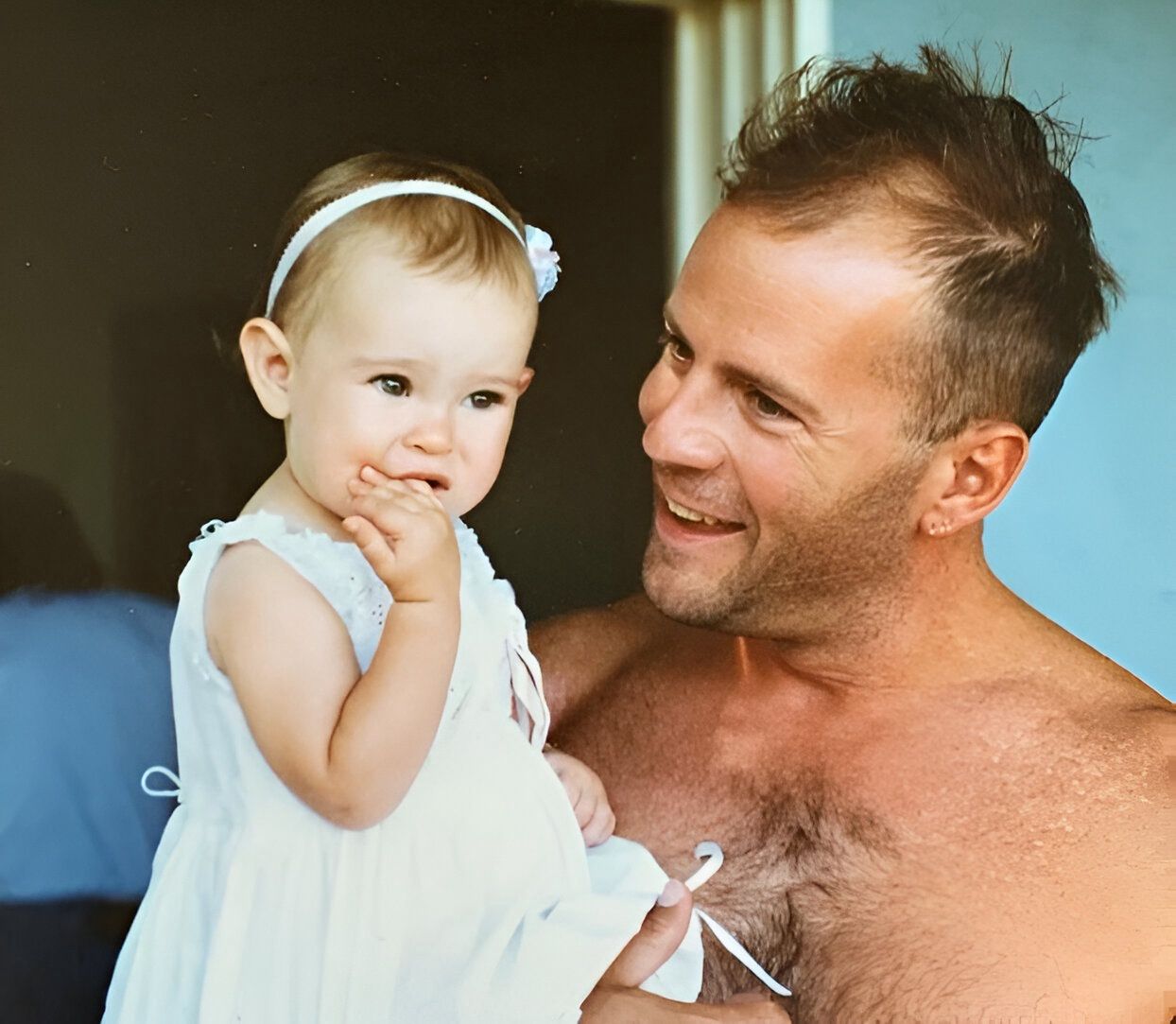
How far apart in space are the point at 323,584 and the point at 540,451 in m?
0.52

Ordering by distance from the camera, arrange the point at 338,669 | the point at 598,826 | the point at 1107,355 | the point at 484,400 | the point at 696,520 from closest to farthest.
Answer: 1. the point at 338,669
2. the point at 484,400
3. the point at 598,826
4. the point at 696,520
5. the point at 1107,355

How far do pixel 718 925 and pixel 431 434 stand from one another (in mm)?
890

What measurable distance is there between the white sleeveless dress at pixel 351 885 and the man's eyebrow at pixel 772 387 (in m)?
0.59

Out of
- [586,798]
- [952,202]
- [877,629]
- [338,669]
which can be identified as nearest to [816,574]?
[877,629]

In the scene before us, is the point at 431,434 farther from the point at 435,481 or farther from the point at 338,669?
the point at 338,669

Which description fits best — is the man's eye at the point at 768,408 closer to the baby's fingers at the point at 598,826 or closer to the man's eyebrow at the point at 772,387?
the man's eyebrow at the point at 772,387

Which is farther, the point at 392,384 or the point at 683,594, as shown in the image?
the point at 683,594

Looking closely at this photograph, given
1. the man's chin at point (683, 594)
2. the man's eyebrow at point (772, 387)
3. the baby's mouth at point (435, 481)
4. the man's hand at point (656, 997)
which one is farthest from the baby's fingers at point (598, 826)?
the man's eyebrow at point (772, 387)

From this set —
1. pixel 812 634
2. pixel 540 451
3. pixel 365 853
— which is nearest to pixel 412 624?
pixel 365 853

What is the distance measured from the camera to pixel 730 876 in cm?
223

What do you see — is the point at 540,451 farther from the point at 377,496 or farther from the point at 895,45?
the point at 895,45

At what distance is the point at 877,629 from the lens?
2.40 m

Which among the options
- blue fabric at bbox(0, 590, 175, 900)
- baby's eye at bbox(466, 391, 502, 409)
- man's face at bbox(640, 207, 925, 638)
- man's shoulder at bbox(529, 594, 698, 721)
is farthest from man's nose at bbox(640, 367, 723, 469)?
blue fabric at bbox(0, 590, 175, 900)

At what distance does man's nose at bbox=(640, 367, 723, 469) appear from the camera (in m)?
2.27
